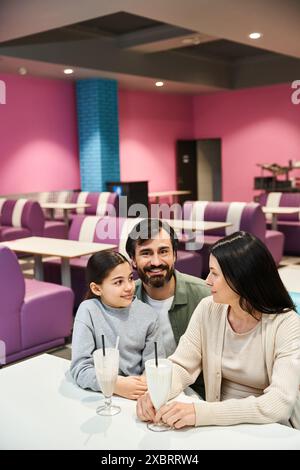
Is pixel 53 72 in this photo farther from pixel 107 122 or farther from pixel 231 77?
pixel 231 77

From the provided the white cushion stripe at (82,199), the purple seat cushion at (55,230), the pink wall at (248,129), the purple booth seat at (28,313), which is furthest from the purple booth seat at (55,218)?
the pink wall at (248,129)

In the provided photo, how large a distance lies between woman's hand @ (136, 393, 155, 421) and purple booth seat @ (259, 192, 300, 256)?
6.20 m

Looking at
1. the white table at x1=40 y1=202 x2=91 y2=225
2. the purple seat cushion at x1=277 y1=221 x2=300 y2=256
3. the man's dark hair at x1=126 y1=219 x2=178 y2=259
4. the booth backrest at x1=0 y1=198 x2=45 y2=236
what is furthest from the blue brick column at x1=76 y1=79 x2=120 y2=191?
the man's dark hair at x1=126 y1=219 x2=178 y2=259

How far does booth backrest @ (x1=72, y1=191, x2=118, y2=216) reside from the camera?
7.80 m

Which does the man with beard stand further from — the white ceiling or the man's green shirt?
the white ceiling

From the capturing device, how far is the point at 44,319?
3.93m

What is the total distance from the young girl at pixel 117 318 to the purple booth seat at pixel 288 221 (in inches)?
226

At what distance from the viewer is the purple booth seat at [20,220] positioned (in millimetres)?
7176

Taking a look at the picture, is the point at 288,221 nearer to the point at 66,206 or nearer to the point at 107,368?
the point at 66,206

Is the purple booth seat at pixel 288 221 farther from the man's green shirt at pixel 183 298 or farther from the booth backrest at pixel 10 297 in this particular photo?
the man's green shirt at pixel 183 298

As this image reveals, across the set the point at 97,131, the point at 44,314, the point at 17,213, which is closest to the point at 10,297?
the point at 44,314

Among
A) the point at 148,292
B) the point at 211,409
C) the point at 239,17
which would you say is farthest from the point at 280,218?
the point at 211,409

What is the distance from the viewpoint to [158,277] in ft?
6.98

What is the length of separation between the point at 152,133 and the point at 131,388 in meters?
9.87
